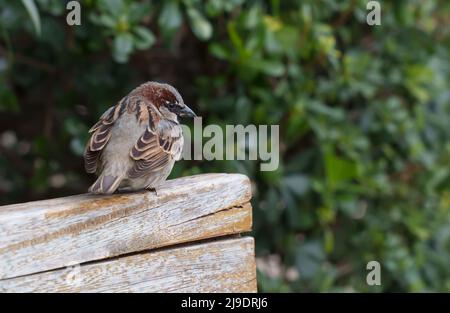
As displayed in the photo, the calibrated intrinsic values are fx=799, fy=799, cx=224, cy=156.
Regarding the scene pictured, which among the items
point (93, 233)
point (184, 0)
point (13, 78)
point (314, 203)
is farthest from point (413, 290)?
point (93, 233)

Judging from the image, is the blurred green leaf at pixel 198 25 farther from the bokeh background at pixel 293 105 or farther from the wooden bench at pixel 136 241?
the wooden bench at pixel 136 241

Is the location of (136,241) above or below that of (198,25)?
below

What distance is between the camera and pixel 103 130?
254 centimetres

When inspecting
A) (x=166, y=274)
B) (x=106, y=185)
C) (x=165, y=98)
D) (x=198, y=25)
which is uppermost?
(x=198, y=25)

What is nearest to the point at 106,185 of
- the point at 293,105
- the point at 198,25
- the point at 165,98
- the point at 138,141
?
the point at 138,141

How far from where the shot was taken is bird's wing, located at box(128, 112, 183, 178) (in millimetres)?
2463

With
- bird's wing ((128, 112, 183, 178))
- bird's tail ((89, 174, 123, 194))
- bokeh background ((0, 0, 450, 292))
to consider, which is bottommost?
bird's tail ((89, 174, 123, 194))

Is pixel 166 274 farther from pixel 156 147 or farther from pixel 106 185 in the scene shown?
pixel 156 147

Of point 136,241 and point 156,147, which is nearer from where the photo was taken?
point 136,241

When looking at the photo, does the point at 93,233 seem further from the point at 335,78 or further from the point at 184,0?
the point at 335,78

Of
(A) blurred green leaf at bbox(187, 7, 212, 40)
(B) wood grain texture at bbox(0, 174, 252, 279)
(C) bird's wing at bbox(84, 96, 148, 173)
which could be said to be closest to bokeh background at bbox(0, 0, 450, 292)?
(A) blurred green leaf at bbox(187, 7, 212, 40)

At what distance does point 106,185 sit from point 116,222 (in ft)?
0.95

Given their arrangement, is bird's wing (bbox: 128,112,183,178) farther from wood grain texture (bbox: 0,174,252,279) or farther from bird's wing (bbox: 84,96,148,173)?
wood grain texture (bbox: 0,174,252,279)

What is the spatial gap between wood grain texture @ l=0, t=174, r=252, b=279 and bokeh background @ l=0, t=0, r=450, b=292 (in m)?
1.24
